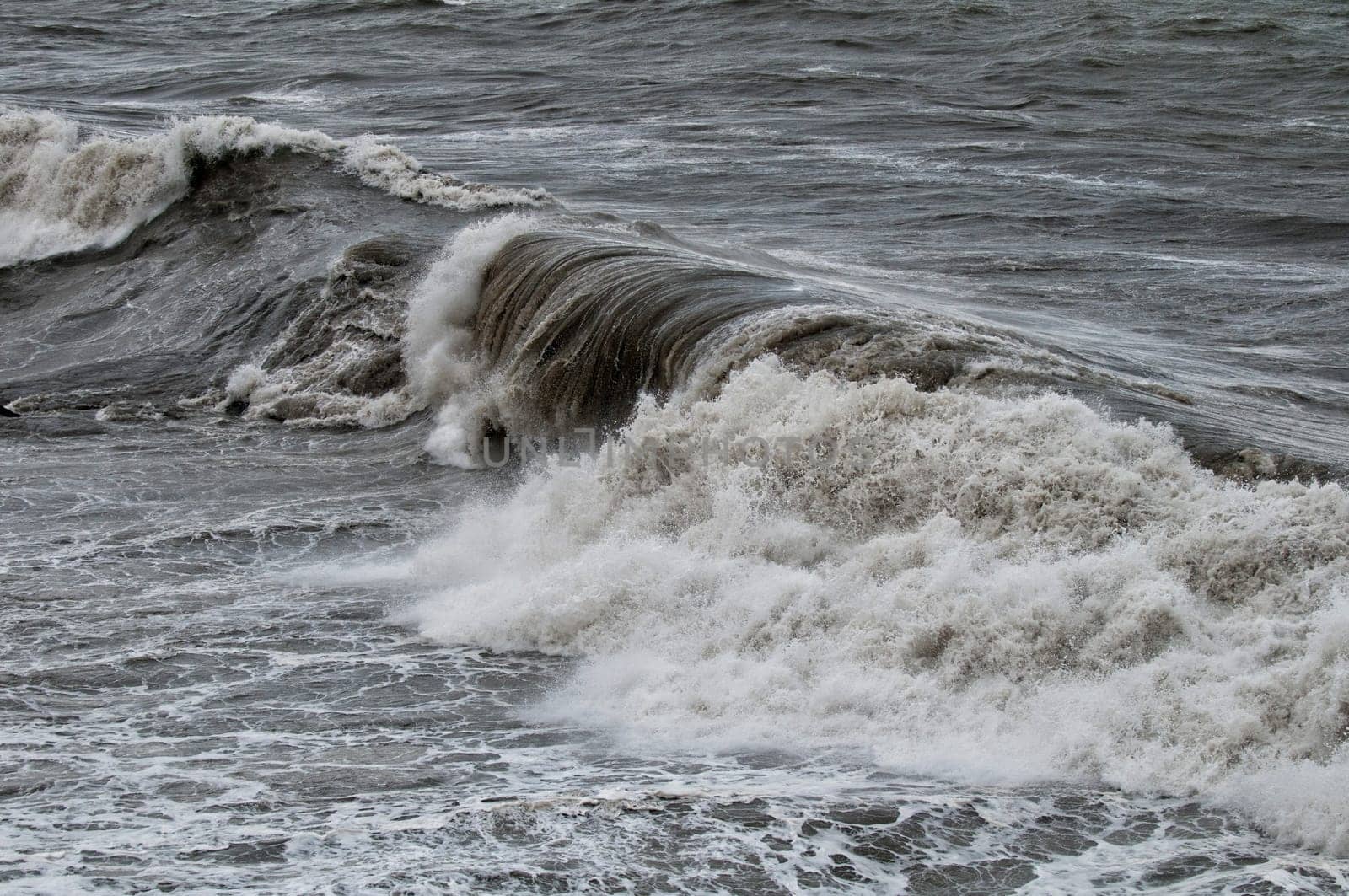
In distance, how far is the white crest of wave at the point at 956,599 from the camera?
18.7 feet

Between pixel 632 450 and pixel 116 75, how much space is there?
20480mm

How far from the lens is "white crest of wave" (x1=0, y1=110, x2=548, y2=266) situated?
1633 centimetres

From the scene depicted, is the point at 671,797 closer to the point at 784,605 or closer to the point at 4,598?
the point at 784,605

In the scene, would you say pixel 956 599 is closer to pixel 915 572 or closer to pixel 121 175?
pixel 915 572

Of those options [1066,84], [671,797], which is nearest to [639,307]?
[671,797]

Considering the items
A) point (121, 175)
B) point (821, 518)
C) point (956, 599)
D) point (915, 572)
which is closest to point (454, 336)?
point (821, 518)

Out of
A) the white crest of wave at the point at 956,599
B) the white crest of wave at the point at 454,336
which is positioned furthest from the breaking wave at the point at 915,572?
the white crest of wave at the point at 454,336

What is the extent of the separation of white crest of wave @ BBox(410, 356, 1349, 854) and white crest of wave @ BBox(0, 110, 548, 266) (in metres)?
8.36

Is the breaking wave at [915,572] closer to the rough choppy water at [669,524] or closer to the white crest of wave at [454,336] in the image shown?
the rough choppy water at [669,524]

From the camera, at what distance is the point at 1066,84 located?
2327 centimetres

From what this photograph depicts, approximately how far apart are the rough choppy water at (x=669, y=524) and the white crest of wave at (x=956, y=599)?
0.9 inches

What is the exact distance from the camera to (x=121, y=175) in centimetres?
1689

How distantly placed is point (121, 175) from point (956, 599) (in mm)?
13083

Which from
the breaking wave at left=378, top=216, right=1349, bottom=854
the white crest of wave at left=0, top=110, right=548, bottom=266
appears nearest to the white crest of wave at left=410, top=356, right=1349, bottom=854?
the breaking wave at left=378, top=216, right=1349, bottom=854
